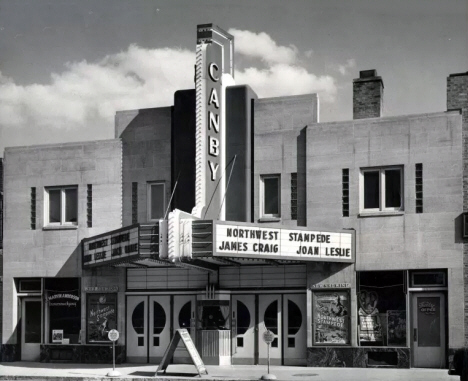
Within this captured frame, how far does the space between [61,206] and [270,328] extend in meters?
8.50

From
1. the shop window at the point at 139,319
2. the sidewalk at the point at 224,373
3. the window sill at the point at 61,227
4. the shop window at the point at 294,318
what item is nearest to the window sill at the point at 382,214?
the shop window at the point at 294,318

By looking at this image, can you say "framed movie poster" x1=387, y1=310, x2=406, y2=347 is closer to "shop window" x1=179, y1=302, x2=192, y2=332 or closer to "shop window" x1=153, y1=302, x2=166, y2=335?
"shop window" x1=179, y1=302, x2=192, y2=332

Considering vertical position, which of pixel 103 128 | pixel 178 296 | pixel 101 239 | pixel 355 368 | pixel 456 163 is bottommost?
pixel 355 368

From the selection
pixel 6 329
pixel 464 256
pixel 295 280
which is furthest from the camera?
pixel 6 329

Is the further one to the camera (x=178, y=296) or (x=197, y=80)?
(x=178, y=296)

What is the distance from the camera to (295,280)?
26.8 meters

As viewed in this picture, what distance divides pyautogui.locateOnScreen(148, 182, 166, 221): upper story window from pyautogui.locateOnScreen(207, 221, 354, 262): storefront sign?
4.95m

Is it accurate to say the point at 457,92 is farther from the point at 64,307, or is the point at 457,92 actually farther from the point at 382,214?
the point at 64,307

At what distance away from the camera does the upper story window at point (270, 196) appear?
27109 mm

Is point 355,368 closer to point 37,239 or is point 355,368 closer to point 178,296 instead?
point 178,296

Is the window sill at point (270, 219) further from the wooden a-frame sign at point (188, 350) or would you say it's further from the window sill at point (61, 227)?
the window sill at point (61, 227)

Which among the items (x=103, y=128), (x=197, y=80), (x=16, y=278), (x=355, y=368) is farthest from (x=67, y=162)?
(x=355, y=368)

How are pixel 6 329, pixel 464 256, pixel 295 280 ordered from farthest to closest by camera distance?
1. pixel 6 329
2. pixel 295 280
3. pixel 464 256

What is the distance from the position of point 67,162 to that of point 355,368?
39.5 ft
